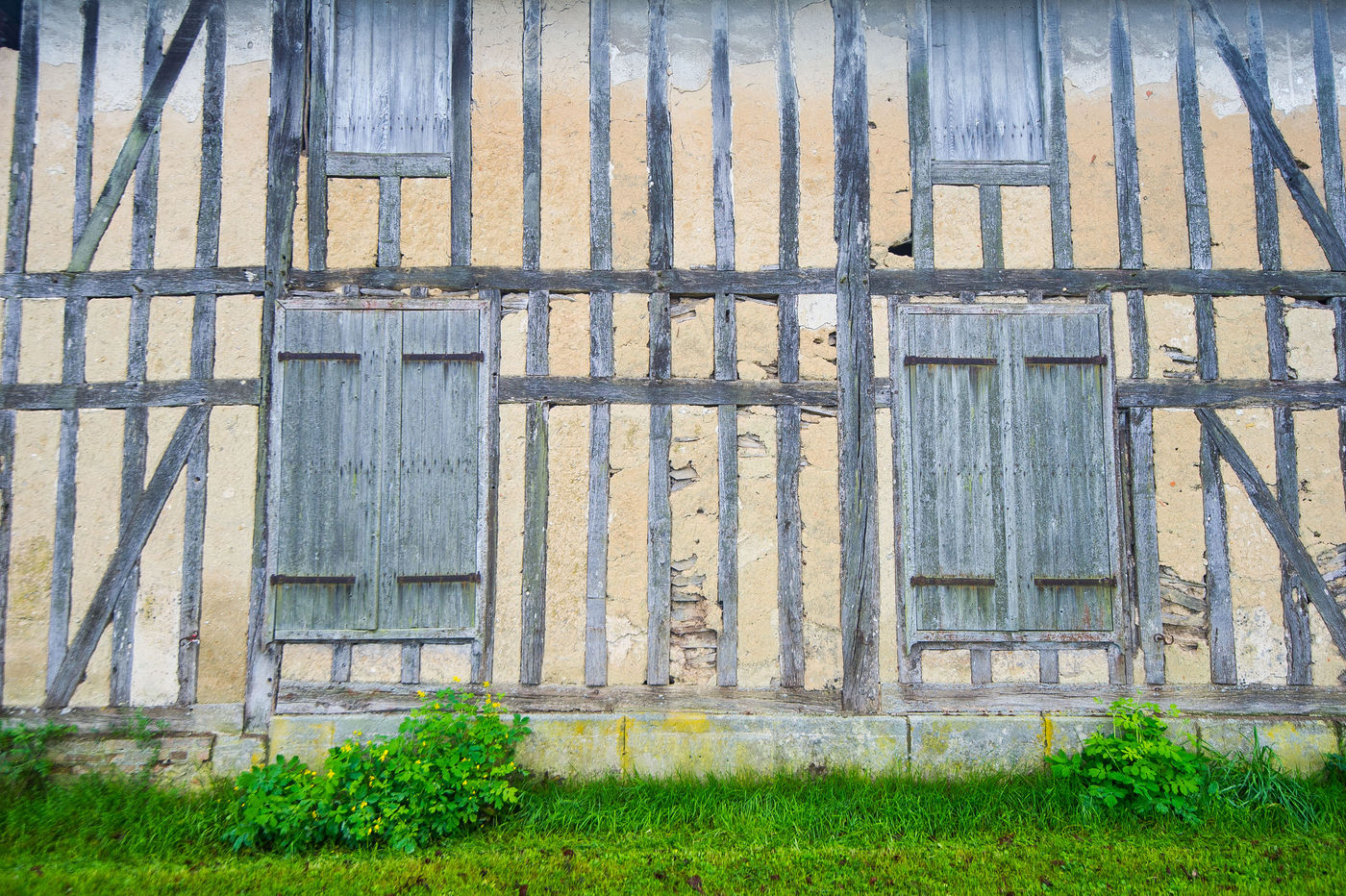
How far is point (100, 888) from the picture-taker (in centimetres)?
357

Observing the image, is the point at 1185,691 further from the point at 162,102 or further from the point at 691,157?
the point at 162,102

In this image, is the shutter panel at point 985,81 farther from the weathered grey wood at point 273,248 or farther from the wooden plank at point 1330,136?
the weathered grey wood at point 273,248

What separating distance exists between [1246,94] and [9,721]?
817 cm

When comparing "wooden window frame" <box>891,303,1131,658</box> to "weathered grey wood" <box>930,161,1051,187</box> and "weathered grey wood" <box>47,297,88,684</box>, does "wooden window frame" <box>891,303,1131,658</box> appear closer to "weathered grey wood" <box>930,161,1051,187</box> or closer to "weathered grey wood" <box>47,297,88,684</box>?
"weathered grey wood" <box>930,161,1051,187</box>

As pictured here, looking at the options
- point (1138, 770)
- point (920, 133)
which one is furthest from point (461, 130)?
point (1138, 770)

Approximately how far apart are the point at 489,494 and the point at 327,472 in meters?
0.97

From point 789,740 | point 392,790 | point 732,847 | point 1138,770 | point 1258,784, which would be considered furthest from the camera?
point 789,740

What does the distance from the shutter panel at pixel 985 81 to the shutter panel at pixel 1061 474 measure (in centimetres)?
110

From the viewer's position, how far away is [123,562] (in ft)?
14.9

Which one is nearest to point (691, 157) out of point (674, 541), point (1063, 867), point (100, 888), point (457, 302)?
point (457, 302)

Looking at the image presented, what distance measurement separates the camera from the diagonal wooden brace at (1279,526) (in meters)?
4.64

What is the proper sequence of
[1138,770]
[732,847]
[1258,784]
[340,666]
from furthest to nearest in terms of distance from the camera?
1. [340,666]
2. [1258,784]
3. [1138,770]
4. [732,847]

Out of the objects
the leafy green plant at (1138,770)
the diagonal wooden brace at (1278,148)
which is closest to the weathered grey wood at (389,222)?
the leafy green plant at (1138,770)

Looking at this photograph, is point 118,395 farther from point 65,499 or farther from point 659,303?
point 659,303
